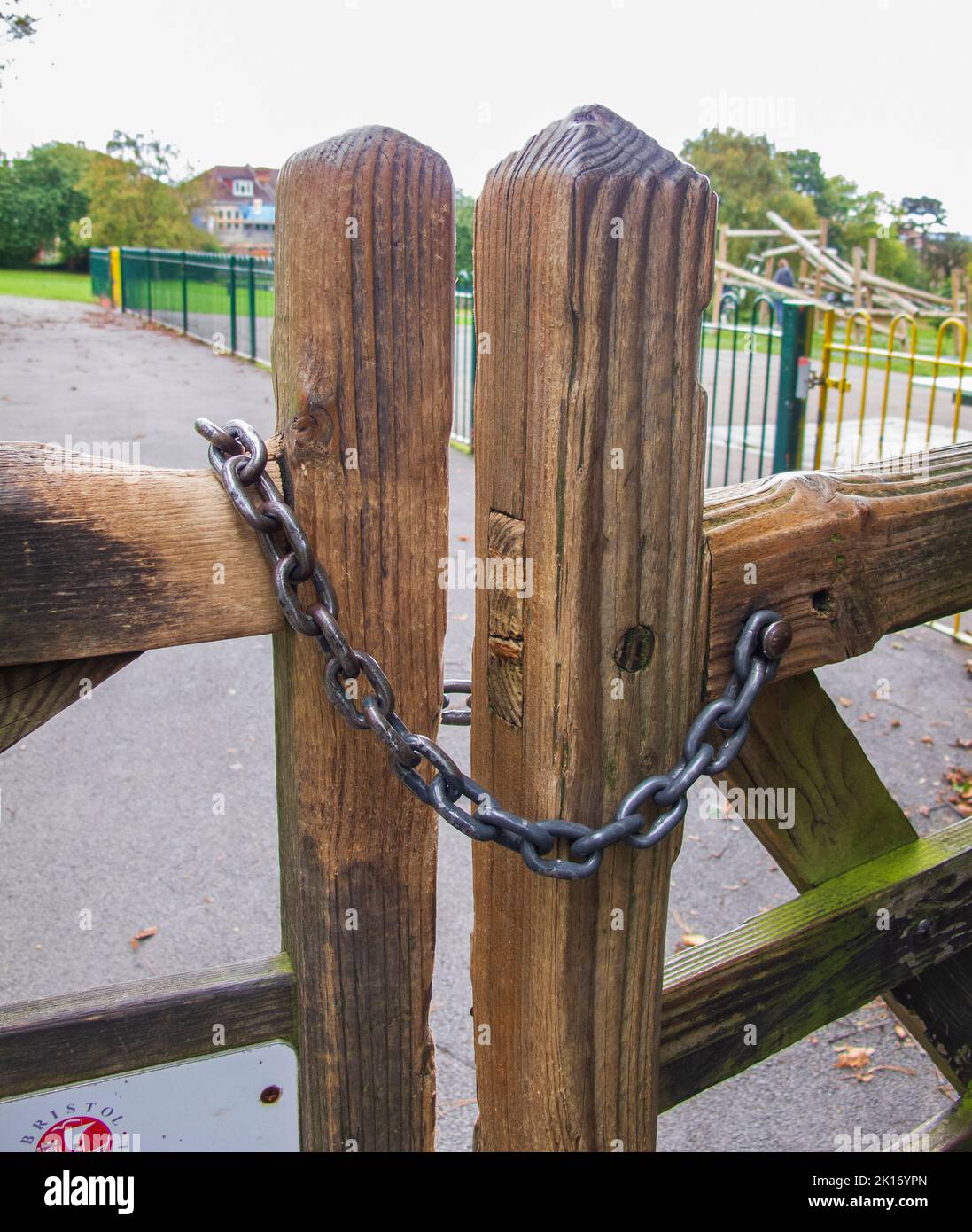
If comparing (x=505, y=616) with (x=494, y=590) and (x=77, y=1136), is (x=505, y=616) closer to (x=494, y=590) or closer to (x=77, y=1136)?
(x=494, y=590)

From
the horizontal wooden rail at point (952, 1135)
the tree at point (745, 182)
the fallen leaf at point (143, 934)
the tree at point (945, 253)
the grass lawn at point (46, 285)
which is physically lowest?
the fallen leaf at point (143, 934)

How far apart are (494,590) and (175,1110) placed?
68 centimetres

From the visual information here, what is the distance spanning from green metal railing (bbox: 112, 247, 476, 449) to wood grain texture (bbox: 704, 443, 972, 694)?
10388 mm

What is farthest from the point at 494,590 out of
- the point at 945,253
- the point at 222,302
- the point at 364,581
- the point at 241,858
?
the point at 945,253

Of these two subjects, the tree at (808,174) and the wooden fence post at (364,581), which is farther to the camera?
the tree at (808,174)

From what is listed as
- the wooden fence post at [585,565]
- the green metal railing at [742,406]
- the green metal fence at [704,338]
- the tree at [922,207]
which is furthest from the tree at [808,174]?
the wooden fence post at [585,565]

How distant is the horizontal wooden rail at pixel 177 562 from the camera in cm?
105

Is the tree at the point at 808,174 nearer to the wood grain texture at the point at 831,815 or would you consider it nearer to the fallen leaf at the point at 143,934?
the fallen leaf at the point at 143,934

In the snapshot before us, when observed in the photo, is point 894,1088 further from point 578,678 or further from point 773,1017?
point 578,678

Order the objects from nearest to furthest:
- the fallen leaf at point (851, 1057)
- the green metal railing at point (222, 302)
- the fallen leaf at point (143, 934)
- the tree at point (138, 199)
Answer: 1. the fallen leaf at point (851, 1057)
2. the fallen leaf at point (143, 934)
3. the green metal railing at point (222, 302)
4. the tree at point (138, 199)

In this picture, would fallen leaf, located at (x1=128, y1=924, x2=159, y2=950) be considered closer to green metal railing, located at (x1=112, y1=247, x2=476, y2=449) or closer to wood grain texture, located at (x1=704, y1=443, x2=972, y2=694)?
wood grain texture, located at (x1=704, y1=443, x2=972, y2=694)

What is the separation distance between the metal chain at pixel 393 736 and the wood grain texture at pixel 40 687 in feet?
0.59

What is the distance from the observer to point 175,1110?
128 centimetres

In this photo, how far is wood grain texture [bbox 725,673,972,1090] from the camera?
1585 mm
